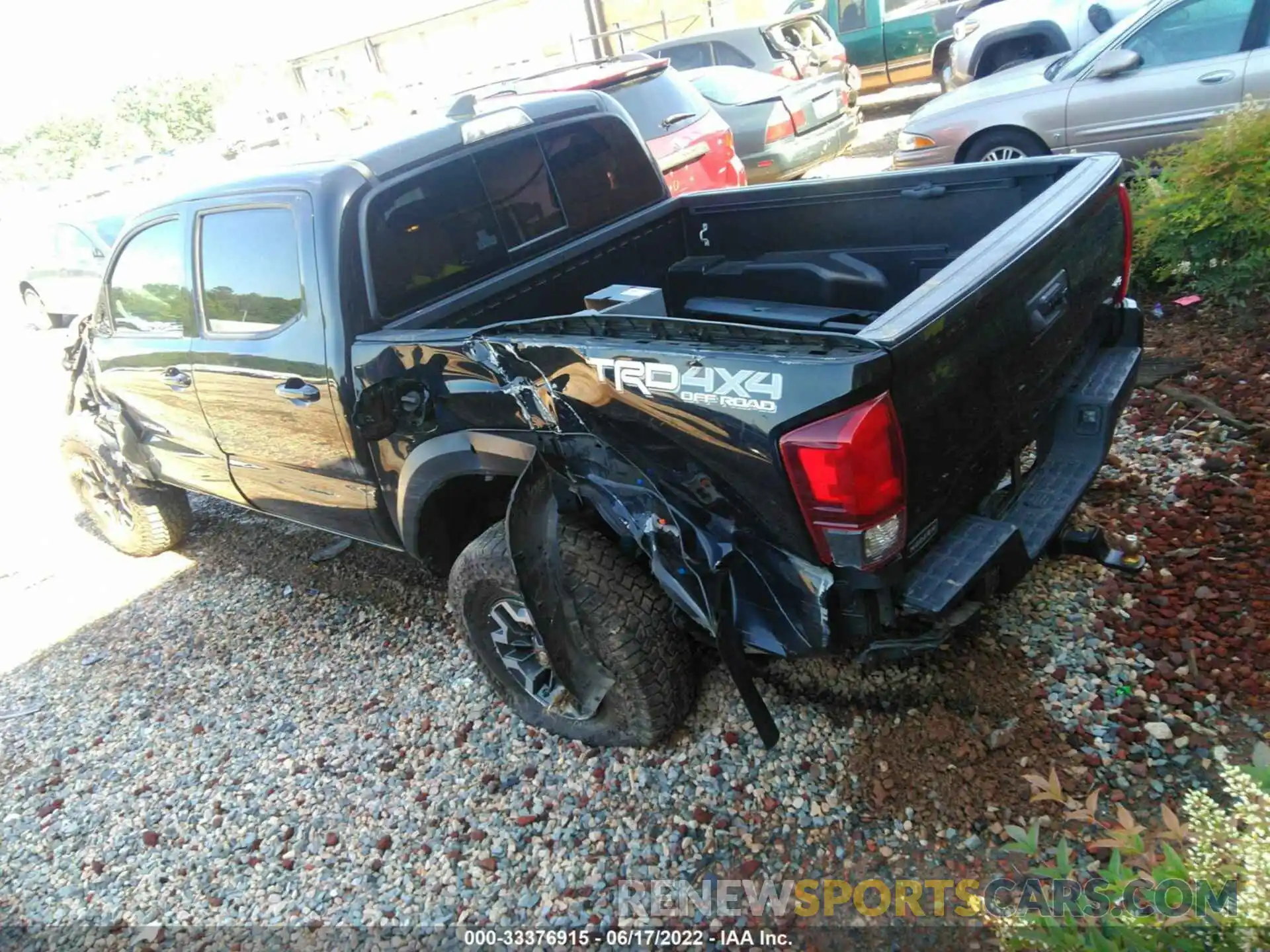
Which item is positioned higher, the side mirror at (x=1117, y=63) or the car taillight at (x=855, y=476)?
the side mirror at (x=1117, y=63)

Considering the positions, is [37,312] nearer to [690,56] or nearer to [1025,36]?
[690,56]

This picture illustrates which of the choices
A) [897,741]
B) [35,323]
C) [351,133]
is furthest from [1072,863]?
[35,323]

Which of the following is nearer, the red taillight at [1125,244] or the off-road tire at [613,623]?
the off-road tire at [613,623]

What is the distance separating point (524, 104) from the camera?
346 centimetres

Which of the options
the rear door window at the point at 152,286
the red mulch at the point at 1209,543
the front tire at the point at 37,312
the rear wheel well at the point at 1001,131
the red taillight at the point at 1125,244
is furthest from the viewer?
the front tire at the point at 37,312

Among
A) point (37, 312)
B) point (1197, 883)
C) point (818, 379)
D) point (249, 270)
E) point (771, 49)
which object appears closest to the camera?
point (1197, 883)

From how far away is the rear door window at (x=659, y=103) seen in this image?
253 inches

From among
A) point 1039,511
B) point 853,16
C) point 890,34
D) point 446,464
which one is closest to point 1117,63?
point 1039,511

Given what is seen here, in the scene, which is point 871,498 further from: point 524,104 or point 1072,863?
point 524,104

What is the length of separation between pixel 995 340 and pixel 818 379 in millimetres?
611

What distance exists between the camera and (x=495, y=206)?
10.8 feet

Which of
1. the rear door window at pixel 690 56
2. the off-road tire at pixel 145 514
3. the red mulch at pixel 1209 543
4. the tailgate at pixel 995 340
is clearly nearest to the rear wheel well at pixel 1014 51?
the rear door window at pixel 690 56

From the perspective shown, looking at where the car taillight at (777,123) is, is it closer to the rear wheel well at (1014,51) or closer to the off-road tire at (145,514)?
the rear wheel well at (1014,51)

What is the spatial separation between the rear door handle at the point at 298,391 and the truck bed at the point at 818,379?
279mm
